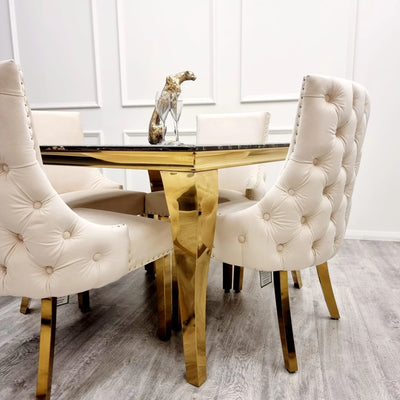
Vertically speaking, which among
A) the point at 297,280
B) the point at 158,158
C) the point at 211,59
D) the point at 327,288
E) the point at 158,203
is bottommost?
the point at 297,280

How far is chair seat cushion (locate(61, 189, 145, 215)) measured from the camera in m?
1.41

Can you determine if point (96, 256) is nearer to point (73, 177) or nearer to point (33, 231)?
point (33, 231)

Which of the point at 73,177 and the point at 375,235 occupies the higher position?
the point at 73,177

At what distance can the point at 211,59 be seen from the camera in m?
2.60

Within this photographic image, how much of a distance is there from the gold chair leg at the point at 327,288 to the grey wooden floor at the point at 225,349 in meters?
0.05

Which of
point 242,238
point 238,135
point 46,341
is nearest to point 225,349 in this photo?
point 242,238

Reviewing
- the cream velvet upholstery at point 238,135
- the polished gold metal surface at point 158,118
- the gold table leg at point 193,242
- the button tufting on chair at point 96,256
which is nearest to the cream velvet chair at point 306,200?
the gold table leg at point 193,242

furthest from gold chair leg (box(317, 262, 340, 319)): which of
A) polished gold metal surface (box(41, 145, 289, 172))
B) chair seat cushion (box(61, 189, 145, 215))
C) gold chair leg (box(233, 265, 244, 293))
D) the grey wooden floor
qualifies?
chair seat cushion (box(61, 189, 145, 215))

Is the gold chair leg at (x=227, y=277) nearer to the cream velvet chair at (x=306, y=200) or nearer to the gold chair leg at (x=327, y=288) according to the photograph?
the gold chair leg at (x=327, y=288)

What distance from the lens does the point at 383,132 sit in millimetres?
2461

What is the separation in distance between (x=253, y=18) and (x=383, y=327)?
2226 millimetres

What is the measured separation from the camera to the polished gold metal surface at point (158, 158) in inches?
34.0

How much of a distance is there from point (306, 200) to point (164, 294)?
588 millimetres

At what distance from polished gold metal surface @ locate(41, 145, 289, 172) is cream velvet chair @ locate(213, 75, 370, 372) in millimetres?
157
